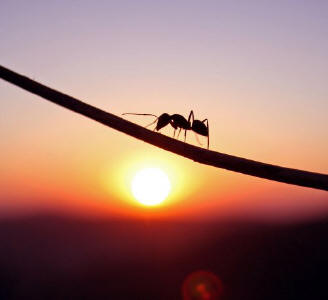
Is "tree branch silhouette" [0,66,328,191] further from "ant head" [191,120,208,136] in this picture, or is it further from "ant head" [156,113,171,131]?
A: "ant head" [191,120,208,136]

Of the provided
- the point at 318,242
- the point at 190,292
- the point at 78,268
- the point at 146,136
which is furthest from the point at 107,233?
the point at 146,136

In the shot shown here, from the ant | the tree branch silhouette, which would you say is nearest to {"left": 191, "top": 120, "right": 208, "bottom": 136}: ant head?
the ant

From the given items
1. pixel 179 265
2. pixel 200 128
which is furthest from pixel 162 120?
pixel 179 265

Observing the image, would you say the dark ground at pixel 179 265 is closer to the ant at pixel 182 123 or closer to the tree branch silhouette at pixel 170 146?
the ant at pixel 182 123

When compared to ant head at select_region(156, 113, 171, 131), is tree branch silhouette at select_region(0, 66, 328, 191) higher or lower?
lower

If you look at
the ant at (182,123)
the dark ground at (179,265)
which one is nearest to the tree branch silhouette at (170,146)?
the ant at (182,123)

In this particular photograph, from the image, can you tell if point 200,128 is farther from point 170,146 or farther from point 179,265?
point 179,265
